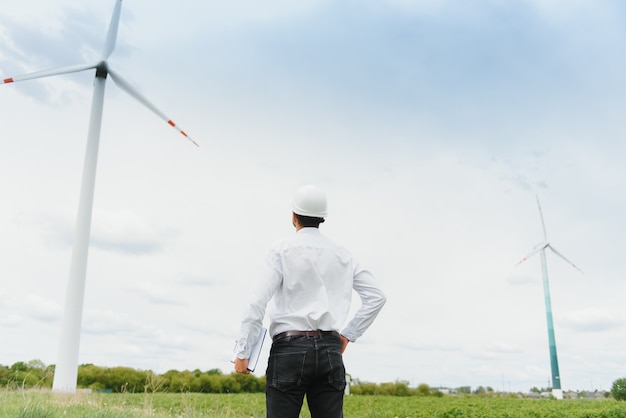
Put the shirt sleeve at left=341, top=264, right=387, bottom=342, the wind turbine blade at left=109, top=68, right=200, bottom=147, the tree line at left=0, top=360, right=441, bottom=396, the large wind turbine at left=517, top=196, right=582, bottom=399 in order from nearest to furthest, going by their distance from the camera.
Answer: the shirt sleeve at left=341, top=264, right=387, bottom=342 → the tree line at left=0, top=360, right=441, bottom=396 → the wind turbine blade at left=109, top=68, right=200, bottom=147 → the large wind turbine at left=517, top=196, right=582, bottom=399

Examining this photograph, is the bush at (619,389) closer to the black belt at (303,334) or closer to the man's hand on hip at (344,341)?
the man's hand on hip at (344,341)

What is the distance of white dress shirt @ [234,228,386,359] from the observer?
4062 millimetres

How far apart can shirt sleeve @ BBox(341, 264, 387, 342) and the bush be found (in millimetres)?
33111

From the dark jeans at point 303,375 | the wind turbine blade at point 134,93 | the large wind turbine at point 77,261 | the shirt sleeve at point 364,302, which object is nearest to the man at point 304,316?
the dark jeans at point 303,375

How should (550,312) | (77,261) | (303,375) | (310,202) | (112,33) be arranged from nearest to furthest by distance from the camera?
(303,375), (310,202), (77,261), (112,33), (550,312)

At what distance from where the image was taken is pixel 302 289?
4168 millimetres

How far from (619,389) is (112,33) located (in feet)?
99.5

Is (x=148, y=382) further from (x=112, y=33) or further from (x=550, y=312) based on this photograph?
(x=550, y=312)

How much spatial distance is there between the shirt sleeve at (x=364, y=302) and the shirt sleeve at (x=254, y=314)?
77cm

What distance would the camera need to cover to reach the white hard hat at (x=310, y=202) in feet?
14.5

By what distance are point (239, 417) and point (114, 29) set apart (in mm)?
13691

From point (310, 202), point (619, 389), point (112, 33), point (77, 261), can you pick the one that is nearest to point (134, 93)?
point (112, 33)

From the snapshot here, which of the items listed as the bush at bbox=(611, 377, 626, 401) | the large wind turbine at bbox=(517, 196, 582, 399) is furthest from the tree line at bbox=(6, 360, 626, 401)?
the large wind turbine at bbox=(517, 196, 582, 399)

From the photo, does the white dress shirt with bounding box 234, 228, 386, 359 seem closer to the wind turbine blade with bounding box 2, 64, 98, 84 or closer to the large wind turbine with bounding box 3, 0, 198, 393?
the large wind turbine with bounding box 3, 0, 198, 393
